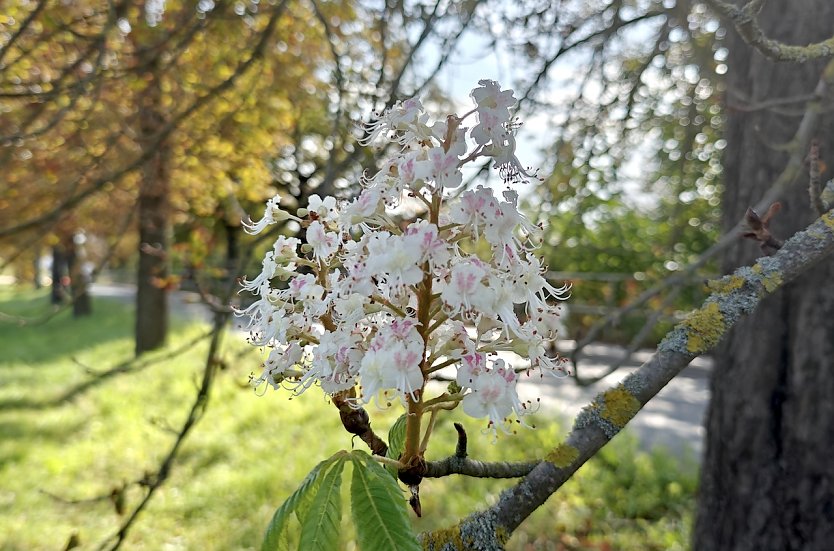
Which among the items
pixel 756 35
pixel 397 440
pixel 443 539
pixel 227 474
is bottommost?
pixel 227 474

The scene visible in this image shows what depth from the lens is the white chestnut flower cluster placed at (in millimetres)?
744

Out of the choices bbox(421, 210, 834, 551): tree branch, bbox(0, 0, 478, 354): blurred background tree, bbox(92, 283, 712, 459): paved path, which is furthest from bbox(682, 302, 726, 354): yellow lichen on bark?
bbox(92, 283, 712, 459): paved path

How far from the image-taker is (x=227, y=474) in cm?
495

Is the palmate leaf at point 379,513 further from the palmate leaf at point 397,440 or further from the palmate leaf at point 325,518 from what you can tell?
the palmate leaf at point 397,440

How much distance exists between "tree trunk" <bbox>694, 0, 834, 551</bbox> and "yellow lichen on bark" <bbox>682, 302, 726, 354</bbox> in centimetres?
146

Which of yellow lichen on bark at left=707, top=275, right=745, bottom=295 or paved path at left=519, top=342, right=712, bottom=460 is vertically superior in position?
yellow lichen on bark at left=707, top=275, right=745, bottom=295

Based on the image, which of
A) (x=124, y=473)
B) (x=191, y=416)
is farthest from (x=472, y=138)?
(x=124, y=473)

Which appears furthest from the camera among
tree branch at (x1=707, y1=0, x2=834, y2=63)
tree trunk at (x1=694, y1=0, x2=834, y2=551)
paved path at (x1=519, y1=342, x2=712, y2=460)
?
paved path at (x1=519, y1=342, x2=712, y2=460)

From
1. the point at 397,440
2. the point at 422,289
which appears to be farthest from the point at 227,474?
the point at 422,289

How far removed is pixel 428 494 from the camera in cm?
448

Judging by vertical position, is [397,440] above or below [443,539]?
above

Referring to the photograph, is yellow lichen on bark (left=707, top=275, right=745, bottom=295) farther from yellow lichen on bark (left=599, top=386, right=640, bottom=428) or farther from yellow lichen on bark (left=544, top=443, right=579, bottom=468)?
yellow lichen on bark (left=544, top=443, right=579, bottom=468)

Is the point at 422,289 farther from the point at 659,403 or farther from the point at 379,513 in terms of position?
the point at 659,403

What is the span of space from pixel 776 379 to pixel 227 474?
4.09 meters
